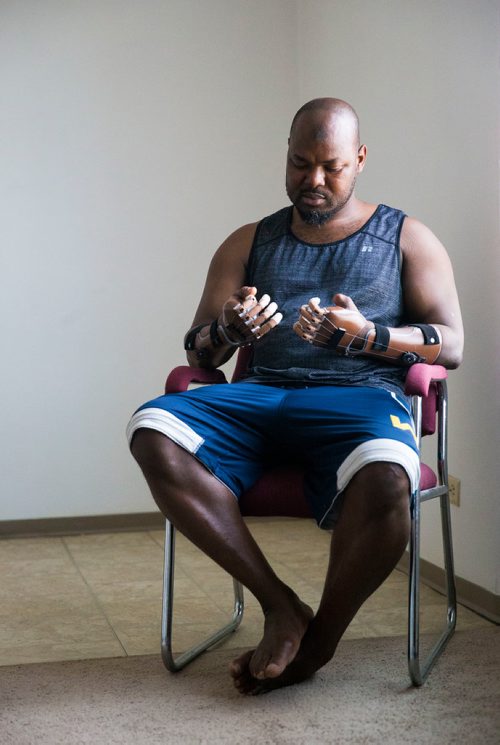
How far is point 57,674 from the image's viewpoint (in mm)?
2158

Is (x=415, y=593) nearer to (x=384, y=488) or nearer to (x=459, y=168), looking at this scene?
(x=384, y=488)

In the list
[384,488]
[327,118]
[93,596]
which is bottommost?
[93,596]

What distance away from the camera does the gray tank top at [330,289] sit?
2.26 meters

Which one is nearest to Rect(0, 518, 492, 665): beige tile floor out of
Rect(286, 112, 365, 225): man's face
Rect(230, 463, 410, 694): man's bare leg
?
Rect(230, 463, 410, 694): man's bare leg

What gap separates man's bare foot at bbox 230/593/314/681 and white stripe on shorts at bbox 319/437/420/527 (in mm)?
265

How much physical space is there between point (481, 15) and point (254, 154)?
140cm

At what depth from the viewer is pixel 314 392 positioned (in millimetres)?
2148

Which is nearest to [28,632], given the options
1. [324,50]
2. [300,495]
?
[300,495]

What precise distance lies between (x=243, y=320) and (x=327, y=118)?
1.81ft

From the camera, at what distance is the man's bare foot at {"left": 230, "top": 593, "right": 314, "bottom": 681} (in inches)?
75.5

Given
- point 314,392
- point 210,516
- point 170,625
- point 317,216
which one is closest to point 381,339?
point 314,392

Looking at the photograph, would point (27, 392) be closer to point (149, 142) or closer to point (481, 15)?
point (149, 142)

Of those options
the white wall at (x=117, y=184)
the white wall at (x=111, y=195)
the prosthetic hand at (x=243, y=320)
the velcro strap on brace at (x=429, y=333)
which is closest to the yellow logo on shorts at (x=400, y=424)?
the velcro strap on brace at (x=429, y=333)

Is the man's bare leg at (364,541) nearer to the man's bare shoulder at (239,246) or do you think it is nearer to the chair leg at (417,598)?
the chair leg at (417,598)
